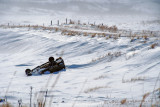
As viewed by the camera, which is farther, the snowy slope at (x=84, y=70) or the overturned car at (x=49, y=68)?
the overturned car at (x=49, y=68)

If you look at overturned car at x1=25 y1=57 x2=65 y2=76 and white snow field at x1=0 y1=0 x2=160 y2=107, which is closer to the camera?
white snow field at x1=0 y1=0 x2=160 y2=107

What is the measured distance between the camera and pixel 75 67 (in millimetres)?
7242

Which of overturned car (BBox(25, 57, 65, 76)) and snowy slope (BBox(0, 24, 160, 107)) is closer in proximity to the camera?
snowy slope (BBox(0, 24, 160, 107))

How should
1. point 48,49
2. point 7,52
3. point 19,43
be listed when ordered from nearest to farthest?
point 48,49 → point 7,52 → point 19,43

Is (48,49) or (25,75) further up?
(48,49)

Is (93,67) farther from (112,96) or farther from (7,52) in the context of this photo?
(7,52)

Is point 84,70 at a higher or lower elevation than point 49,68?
lower

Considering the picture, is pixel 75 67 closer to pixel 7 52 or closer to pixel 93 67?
pixel 93 67

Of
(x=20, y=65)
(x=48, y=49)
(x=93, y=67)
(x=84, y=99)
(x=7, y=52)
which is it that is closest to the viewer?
(x=84, y=99)

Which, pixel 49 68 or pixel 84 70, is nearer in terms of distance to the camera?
pixel 49 68

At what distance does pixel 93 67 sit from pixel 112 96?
12.0 feet

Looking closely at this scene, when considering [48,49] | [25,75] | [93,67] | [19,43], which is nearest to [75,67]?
[93,67]

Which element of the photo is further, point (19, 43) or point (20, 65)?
point (19, 43)

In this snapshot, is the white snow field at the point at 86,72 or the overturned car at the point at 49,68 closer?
the white snow field at the point at 86,72
